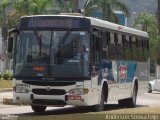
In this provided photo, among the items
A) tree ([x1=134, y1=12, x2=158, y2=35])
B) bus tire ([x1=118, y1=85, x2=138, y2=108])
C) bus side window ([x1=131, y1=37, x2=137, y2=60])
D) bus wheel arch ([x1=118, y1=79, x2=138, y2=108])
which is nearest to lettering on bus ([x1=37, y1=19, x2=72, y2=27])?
bus side window ([x1=131, y1=37, x2=137, y2=60])

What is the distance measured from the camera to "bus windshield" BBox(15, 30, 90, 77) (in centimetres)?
1973

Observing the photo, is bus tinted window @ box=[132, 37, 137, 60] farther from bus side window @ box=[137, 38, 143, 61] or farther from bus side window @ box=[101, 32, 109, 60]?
bus side window @ box=[101, 32, 109, 60]

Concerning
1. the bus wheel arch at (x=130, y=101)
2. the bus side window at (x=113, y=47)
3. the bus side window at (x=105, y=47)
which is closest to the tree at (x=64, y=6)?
the bus wheel arch at (x=130, y=101)

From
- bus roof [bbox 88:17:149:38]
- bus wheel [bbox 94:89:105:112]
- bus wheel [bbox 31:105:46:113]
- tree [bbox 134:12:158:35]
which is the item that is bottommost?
bus wheel [bbox 31:105:46:113]

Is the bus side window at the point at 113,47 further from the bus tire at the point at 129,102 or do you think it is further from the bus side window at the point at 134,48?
the bus tire at the point at 129,102

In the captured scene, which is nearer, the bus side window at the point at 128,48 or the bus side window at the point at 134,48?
the bus side window at the point at 128,48

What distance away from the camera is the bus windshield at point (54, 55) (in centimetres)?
1973

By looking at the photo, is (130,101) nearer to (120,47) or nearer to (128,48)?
(128,48)

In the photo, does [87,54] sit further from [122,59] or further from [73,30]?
[122,59]

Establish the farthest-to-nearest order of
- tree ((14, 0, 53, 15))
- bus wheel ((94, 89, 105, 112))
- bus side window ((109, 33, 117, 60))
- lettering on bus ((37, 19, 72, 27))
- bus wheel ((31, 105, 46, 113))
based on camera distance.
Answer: tree ((14, 0, 53, 15))
bus side window ((109, 33, 117, 60))
bus wheel ((31, 105, 46, 113))
bus wheel ((94, 89, 105, 112))
lettering on bus ((37, 19, 72, 27))

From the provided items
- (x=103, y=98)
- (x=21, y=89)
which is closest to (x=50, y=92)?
(x=21, y=89)

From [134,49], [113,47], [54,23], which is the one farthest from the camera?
[134,49]

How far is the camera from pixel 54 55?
19812 millimetres

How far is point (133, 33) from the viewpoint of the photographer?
87.7ft
